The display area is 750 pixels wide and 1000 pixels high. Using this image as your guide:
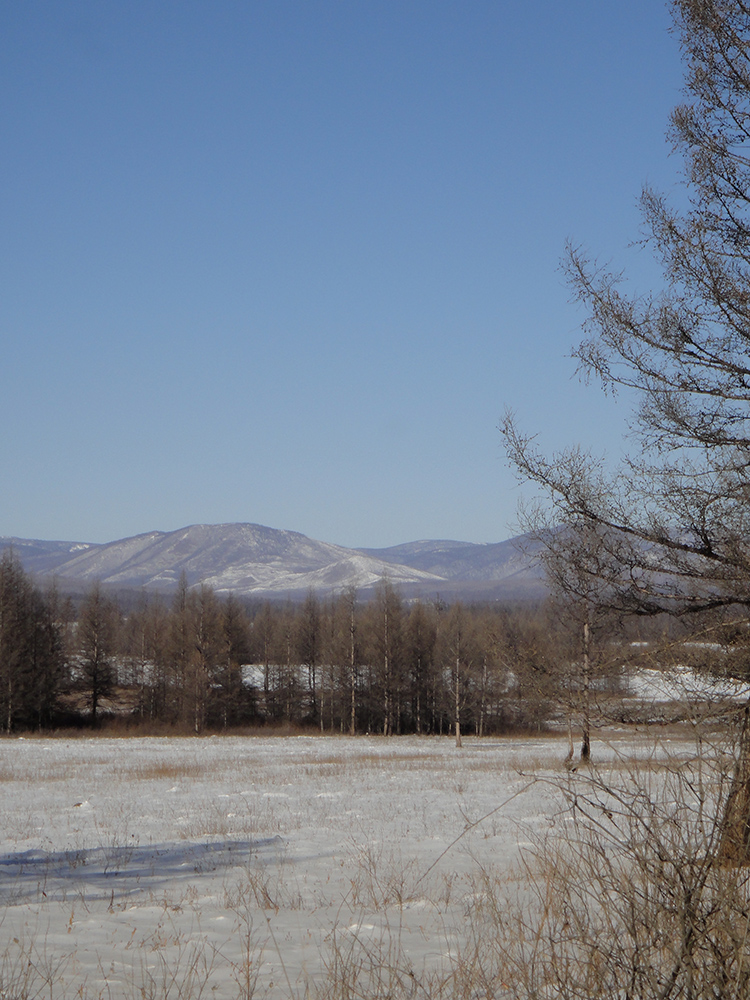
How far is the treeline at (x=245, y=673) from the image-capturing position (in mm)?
56000

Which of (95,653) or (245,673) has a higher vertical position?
(95,653)

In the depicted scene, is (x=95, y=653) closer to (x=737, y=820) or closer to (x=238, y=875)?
(x=238, y=875)

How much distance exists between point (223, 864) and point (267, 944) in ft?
13.1

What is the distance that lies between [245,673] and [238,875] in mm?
66372

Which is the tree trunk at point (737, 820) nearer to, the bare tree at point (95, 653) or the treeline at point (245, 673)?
the treeline at point (245, 673)

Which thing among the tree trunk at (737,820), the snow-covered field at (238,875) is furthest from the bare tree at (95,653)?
the tree trunk at (737,820)

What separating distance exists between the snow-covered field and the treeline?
3536cm

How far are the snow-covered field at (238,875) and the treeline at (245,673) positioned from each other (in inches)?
1392

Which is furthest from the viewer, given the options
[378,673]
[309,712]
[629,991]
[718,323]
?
[309,712]

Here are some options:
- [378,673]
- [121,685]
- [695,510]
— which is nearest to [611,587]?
[695,510]

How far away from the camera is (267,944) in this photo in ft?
20.4

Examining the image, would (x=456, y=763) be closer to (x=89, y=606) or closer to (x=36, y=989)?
(x=36, y=989)

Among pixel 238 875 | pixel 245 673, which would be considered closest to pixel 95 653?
pixel 245 673

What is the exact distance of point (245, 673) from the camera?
73.8 meters
